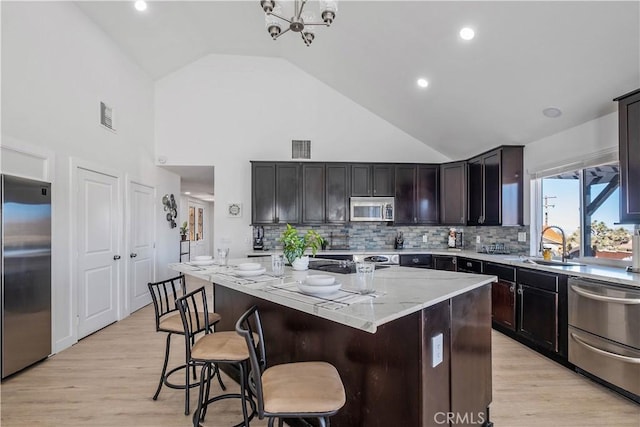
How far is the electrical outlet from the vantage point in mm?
1530

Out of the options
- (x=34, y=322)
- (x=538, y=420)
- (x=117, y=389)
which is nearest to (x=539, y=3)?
(x=538, y=420)

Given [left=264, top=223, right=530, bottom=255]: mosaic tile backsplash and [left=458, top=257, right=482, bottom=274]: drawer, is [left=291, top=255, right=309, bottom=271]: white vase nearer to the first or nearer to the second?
[left=458, top=257, right=482, bottom=274]: drawer

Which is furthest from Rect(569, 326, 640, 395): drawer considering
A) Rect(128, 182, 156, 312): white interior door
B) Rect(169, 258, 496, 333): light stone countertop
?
Rect(128, 182, 156, 312): white interior door

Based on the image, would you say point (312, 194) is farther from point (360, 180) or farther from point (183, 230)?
point (183, 230)

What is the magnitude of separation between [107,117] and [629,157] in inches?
225

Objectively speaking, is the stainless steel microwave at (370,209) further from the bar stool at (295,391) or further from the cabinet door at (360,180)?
the bar stool at (295,391)

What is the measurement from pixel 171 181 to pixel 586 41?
20.4ft

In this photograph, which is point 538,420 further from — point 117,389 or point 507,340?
point 117,389

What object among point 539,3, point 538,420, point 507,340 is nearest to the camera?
point 538,420

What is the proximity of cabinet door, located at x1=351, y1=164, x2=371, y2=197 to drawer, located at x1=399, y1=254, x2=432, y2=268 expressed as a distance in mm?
1198

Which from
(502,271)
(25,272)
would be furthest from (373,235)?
(25,272)

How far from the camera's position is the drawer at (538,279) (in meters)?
3.03

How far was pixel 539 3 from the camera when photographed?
2537mm

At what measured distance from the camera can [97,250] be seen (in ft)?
13.3
